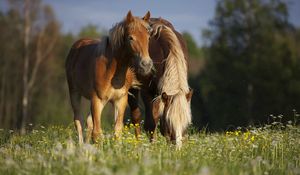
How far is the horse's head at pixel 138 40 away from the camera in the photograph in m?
8.64

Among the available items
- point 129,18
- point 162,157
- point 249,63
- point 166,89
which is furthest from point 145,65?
point 249,63

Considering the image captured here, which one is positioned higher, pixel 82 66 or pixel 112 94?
pixel 82 66

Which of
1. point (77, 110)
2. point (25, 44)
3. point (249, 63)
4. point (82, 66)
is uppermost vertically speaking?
point (25, 44)

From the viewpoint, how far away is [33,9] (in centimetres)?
3975

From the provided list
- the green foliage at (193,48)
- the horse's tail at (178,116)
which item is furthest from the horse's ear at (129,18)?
the green foliage at (193,48)

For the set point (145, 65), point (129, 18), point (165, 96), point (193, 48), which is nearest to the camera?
point (165, 96)

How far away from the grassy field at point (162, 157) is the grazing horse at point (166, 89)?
336 mm

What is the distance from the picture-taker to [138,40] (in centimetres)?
888

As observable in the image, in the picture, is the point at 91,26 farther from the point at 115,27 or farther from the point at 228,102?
the point at 115,27

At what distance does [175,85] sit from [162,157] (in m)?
2.64

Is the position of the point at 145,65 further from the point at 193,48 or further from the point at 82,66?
the point at 193,48

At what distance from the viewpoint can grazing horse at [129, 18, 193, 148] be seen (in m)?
7.98

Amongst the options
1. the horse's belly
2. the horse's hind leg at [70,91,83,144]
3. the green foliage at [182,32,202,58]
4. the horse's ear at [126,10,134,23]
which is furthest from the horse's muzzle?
the green foliage at [182,32,202,58]

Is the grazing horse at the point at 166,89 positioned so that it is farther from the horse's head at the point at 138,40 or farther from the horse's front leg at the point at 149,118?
the horse's head at the point at 138,40
